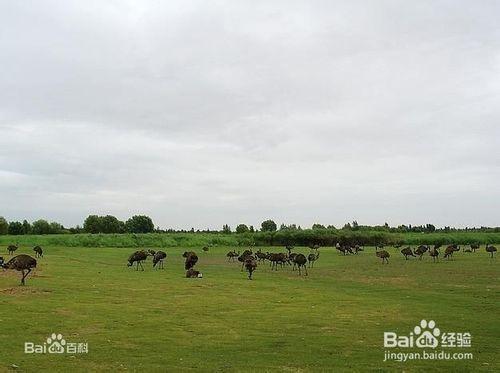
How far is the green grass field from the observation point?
15344 millimetres

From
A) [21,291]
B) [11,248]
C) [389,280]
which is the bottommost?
[389,280]

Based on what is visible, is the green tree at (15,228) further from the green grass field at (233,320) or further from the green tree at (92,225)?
the green grass field at (233,320)

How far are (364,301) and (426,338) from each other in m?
9.23

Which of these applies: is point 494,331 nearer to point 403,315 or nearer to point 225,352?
point 403,315

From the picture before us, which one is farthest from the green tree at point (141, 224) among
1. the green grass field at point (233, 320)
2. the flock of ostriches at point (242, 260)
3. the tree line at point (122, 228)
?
the green grass field at point (233, 320)

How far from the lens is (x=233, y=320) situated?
72.5 ft

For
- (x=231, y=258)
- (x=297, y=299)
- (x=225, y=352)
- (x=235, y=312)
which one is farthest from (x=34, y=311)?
(x=231, y=258)

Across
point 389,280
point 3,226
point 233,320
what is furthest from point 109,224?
point 233,320

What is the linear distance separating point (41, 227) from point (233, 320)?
144 metres

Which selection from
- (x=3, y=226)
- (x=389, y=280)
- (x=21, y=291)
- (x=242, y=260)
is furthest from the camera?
(x=3, y=226)

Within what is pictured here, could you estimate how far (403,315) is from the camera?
2373 centimetres

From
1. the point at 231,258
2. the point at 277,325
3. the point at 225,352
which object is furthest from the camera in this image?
the point at 231,258

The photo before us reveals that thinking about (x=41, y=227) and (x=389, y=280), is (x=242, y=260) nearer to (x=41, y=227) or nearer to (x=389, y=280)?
(x=389, y=280)

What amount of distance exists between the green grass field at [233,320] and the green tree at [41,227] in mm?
120845
